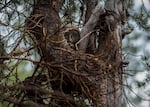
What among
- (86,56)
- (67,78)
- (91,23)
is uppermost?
(91,23)

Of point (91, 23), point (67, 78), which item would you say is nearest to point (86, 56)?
point (67, 78)

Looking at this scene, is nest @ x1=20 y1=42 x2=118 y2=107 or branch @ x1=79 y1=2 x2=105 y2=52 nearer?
nest @ x1=20 y1=42 x2=118 y2=107

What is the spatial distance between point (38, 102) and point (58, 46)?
0.35 metres

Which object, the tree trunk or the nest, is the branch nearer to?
the tree trunk

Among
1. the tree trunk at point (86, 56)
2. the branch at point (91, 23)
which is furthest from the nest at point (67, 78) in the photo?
the branch at point (91, 23)

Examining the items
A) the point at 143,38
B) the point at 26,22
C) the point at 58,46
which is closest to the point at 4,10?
the point at 26,22

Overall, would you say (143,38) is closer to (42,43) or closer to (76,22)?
(76,22)

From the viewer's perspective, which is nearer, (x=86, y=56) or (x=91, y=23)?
(x=86, y=56)

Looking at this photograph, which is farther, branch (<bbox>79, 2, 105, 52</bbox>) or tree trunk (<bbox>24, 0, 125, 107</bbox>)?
branch (<bbox>79, 2, 105, 52</bbox>)

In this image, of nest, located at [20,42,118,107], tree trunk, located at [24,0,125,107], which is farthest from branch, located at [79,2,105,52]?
nest, located at [20,42,118,107]

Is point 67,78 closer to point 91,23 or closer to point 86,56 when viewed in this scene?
point 86,56

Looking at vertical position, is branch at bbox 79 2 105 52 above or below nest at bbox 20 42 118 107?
above

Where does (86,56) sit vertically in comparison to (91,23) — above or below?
below

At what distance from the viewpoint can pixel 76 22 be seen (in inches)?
113
